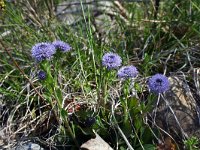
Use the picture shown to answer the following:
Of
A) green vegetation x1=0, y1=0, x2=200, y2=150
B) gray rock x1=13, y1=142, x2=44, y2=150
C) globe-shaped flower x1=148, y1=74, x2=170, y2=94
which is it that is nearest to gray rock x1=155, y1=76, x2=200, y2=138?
green vegetation x1=0, y1=0, x2=200, y2=150

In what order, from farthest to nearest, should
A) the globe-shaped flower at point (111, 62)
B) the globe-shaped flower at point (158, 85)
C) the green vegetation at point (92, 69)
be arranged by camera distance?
the green vegetation at point (92, 69), the globe-shaped flower at point (111, 62), the globe-shaped flower at point (158, 85)

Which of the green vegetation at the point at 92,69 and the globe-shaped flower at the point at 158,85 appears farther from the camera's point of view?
the green vegetation at the point at 92,69

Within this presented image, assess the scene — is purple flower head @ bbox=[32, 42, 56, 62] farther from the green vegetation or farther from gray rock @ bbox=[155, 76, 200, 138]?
gray rock @ bbox=[155, 76, 200, 138]

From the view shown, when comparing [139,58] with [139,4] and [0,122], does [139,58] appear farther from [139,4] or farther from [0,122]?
[0,122]

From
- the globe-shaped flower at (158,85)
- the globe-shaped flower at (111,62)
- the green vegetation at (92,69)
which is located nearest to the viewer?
the globe-shaped flower at (158,85)

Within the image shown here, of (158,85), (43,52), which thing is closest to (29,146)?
(43,52)

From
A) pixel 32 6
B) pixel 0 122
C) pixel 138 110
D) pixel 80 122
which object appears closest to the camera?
pixel 138 110

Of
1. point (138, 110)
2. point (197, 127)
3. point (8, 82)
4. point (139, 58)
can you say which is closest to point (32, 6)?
point (8, 82)

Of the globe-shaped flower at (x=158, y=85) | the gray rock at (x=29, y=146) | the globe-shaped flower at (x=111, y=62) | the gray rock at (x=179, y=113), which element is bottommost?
the gray rock at (x=29, y=146)

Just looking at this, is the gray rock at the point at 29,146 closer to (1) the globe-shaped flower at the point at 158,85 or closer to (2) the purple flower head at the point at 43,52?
(2) the purple flower head at the point at 43,52

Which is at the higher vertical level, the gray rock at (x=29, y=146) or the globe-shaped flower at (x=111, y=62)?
the globe-shaped flower at (x=111, y=62)

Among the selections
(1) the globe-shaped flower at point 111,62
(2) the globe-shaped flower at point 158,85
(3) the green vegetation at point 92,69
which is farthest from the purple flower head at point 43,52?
(2) the globe-shaped flower at point 158,85
